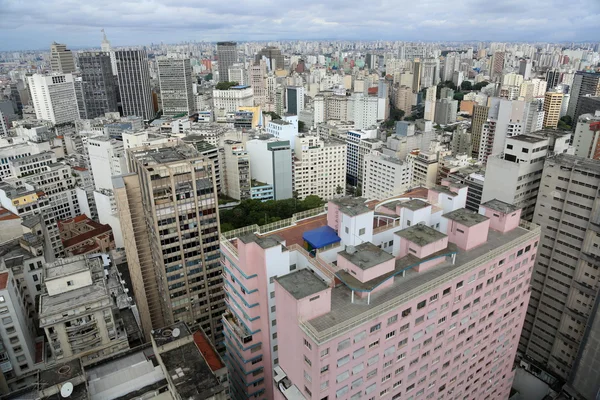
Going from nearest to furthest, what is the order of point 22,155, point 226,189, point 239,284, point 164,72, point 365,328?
point 365,328
point 239,284
point 22,155
point 226,189
point 164,72

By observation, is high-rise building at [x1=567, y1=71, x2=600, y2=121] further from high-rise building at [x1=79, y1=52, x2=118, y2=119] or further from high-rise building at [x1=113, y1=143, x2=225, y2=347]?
high-rise building at [x1=79, y1=52, x2=118, y2=119]

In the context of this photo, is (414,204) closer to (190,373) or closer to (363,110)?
(190,373)

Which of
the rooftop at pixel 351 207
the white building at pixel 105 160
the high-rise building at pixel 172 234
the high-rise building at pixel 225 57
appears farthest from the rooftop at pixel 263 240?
the high-rise building at pixel 225 57

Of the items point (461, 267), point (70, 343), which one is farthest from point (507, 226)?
point (70, 343)

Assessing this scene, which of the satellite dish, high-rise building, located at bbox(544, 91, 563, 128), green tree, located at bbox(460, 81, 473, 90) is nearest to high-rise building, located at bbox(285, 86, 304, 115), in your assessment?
high-rise building, located at bbox(544, 91, 563, 128)

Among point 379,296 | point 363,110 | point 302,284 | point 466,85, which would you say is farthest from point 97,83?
point 466,85

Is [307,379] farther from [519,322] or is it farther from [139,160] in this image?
[139,160]
